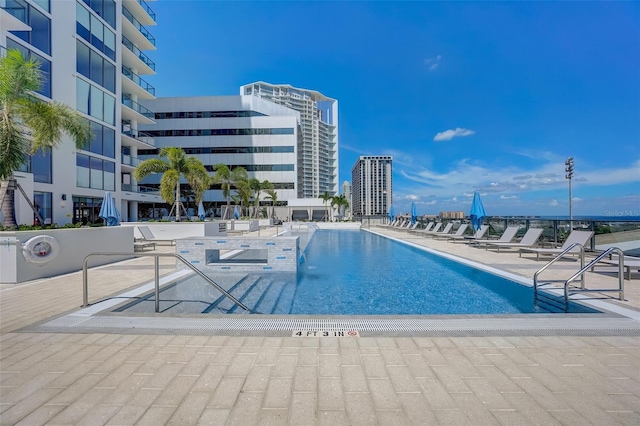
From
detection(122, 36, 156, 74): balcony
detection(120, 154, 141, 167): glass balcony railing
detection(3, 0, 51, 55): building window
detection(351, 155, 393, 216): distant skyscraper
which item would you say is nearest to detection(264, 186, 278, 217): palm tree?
detection(120, 154, 141, 167): glass balcony railing

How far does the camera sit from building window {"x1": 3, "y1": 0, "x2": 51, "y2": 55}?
15.2 m

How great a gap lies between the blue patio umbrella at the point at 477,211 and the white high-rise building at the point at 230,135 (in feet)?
114

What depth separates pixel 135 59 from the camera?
86.0ft

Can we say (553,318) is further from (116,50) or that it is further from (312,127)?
(312,127)

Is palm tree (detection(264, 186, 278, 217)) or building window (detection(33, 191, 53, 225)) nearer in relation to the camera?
building window (detection(33, 191, 53, 225))

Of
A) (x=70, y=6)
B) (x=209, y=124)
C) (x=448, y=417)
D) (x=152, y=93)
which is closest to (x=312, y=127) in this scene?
(x=209, y=124)

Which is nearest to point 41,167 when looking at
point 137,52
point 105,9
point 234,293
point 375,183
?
point 105,9

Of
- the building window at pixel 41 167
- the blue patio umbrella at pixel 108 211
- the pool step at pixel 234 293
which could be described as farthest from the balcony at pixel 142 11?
the pool step at pixel 234 293

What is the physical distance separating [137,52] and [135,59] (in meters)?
1.03

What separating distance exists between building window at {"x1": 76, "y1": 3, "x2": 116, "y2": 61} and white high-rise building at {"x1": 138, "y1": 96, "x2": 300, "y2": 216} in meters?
23.3

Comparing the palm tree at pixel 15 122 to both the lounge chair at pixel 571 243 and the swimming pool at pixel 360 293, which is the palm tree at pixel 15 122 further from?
the lounge chair at pixel 571 243

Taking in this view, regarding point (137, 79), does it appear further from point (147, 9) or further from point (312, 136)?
point (312, 136)

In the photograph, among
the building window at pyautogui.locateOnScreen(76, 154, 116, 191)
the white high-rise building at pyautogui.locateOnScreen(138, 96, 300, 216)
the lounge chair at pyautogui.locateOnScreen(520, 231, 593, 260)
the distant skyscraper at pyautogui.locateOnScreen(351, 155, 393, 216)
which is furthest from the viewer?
the distant skyscraper at pyautogui.locateOnScreen(351, 155, 393, 216)

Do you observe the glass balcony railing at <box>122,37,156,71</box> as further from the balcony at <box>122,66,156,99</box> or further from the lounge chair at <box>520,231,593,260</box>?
the lounge chair at <box>520,231,593,260</box>
